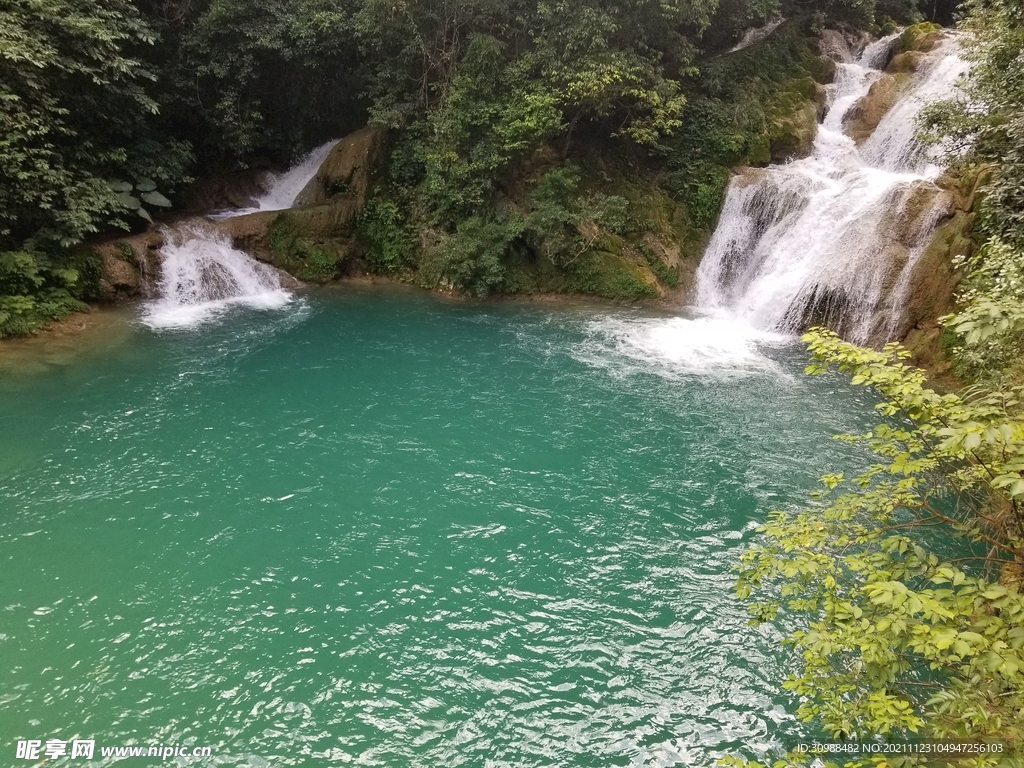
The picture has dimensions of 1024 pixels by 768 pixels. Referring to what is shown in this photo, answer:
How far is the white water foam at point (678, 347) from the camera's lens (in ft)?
43.5

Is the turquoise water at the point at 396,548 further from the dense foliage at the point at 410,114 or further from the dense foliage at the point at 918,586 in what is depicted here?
the dense foliage at the point at 410,114

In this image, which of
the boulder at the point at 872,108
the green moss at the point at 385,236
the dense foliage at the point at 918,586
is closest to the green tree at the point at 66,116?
the green moss at the point at 385,236

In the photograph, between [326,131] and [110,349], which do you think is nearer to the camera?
[110,349]

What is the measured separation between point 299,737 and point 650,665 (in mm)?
3357

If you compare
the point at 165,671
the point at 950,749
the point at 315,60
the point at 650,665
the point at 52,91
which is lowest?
the point at 165,671

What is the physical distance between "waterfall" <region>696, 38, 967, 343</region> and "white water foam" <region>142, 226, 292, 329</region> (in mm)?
12301

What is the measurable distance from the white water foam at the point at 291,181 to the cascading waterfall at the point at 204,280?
3.40 m

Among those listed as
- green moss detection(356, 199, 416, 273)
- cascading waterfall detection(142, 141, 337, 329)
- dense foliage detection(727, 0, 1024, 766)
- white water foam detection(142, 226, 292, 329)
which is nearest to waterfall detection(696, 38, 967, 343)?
green moss detection(356, 199, 416, 273)

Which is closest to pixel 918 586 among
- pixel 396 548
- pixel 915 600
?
pixel 915 600

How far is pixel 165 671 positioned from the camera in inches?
238

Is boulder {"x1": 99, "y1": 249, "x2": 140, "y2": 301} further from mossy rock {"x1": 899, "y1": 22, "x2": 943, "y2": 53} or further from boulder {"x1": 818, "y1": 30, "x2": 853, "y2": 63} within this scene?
mossy rock {"x1": 899, "y1": 22, "x2": 943, "y2": 53}

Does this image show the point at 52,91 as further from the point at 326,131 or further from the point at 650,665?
the point at 650,665

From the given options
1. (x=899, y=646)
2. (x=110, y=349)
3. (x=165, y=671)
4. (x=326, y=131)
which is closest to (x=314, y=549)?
(x=165, y=671)

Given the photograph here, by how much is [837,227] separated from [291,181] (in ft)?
55.8
